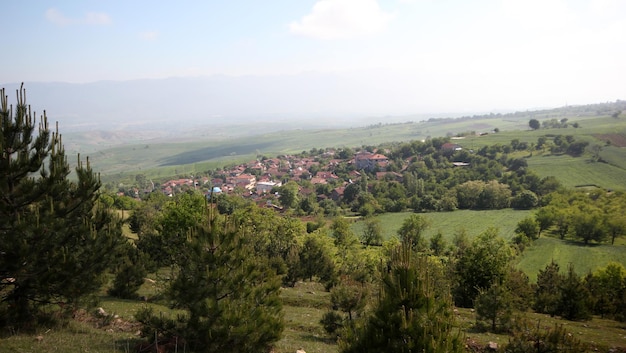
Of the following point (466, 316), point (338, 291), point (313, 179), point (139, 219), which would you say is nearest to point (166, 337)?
point (338, 291)

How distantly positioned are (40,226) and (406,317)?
11139mm

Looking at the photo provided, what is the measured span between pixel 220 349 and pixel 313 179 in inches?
4819

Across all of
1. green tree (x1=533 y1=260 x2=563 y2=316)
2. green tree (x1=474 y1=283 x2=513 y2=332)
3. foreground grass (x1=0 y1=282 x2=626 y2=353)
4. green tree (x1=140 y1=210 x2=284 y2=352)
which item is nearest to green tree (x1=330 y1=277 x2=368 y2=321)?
foreground grass (x1=0 y1=282 x2=626 y2=353)

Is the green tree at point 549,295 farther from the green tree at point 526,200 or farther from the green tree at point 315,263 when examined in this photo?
the green tree at point 526,200

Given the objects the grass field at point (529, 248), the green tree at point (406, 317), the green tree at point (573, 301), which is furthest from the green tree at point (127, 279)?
the grass field at point (529, 248)

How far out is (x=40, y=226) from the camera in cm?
1117

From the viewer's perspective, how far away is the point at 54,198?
501 inches

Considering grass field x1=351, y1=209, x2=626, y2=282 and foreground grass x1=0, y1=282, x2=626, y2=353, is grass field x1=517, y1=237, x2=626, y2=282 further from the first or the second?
foreground grass x1=0, y1=282, x2=626, y2=353

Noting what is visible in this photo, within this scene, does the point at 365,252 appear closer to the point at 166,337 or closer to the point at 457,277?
the point at 457,277

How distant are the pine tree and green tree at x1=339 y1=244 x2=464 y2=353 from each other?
958cm

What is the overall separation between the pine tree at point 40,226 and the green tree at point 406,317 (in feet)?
31.4

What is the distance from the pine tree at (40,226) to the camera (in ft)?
35.9

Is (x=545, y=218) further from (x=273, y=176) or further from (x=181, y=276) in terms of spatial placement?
(x=273, y=176)

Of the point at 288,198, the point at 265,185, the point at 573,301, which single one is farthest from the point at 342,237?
the point at 265,185
